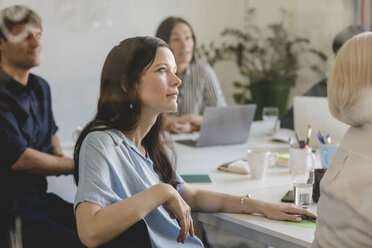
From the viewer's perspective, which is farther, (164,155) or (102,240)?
(164,155)

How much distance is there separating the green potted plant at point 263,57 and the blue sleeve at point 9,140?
307 cm

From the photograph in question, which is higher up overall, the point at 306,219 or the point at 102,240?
the point at 102,240

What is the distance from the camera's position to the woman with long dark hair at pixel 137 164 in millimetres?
1156

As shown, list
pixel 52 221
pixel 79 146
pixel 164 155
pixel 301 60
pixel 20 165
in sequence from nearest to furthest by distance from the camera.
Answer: pixel 79 146 → pixel 164 155 → pixel 52 221 → pixel 20 165 → pixel 301 60

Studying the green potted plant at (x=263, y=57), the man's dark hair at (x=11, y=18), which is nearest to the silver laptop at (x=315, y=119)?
the man's dark hair at (x=11, y=18)

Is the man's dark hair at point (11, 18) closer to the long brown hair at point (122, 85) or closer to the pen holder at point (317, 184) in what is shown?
the long brown hair at point (122, 85)

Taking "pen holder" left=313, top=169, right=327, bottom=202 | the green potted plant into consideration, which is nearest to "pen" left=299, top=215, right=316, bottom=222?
"pen holder" left=313, top=169, right=327, bottom=202

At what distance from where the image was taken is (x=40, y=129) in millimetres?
2031

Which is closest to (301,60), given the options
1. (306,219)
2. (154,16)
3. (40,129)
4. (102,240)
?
(154,16)

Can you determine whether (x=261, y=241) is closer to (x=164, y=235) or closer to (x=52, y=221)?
(x=164, y=235)

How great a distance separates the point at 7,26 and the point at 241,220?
99 cm

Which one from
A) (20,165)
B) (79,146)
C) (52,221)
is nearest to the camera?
(79,146)

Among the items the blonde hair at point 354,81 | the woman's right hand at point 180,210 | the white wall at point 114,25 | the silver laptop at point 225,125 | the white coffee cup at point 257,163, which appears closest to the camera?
the blonde hair at point 354,81

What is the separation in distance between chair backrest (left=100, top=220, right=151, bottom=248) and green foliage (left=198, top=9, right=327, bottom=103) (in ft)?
12.5
